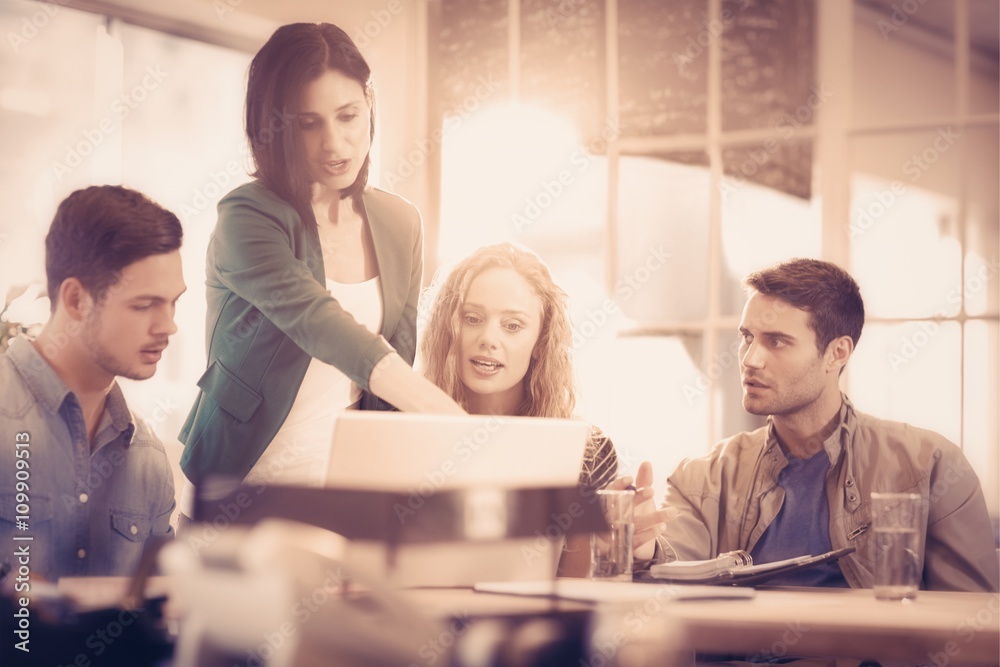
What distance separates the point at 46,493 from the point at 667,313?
81.1 inches

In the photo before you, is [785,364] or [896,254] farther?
[896,254]

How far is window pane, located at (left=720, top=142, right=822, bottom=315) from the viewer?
3.41 metres

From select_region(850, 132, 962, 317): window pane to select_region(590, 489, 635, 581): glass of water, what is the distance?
5.69 ft

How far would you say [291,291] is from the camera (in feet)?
8.20

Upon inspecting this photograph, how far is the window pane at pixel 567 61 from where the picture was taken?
3.69 meters

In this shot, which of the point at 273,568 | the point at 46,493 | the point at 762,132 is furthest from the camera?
the point at 762,132

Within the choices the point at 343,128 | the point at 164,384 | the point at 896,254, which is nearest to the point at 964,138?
the point at 896,254

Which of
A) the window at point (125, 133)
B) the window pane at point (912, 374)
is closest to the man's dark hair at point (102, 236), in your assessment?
the window at point (125, 133)

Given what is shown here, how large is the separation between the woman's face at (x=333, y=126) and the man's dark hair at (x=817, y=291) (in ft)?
3.36

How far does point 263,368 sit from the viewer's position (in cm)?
257

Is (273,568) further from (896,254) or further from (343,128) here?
(896,254)

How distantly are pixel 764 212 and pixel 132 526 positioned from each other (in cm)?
215

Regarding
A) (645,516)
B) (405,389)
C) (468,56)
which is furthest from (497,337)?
(468,56)

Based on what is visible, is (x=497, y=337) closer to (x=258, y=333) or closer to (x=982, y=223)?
(x=258, y=333)
